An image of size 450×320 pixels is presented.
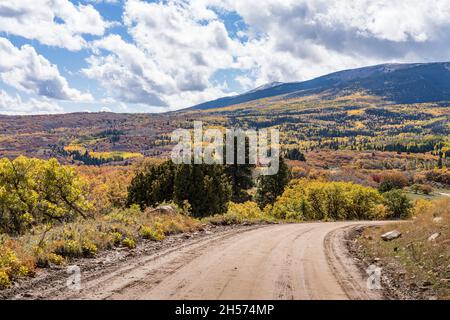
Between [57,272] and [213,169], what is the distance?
3900 centimetres

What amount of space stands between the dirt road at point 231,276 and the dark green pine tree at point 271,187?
56.2 meters

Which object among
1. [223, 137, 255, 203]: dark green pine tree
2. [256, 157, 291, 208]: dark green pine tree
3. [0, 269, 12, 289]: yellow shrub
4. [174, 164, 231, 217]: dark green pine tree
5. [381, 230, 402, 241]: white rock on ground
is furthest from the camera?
[256, 157, 291, 208]: dark green pine tree

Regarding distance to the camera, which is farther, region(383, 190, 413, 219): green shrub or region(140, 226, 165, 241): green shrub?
region(383, 190, 413, 219): green shrub

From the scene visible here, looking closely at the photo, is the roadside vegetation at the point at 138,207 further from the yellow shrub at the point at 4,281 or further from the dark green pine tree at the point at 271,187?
the dark green pine tree at the point at 271,187

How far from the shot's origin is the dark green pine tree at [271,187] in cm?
7375

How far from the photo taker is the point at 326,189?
5669 centimetres

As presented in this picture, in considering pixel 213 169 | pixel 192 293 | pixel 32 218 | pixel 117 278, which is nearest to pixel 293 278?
pixel 192 293

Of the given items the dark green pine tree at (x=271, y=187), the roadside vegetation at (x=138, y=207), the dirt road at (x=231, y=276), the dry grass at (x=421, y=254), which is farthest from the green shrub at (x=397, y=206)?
the dirt road at (x=231, y=276)

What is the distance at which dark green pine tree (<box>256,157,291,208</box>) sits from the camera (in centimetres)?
7375

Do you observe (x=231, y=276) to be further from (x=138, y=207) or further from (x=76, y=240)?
(x=138, y=207)

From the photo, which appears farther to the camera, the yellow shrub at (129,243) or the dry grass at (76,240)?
the yellow shrub at (129,243)

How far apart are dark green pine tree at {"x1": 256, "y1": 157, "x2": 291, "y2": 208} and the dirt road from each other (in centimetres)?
5618

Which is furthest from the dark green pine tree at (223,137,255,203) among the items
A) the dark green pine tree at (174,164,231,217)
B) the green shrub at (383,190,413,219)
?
the green shrub at (383,190,413,219)

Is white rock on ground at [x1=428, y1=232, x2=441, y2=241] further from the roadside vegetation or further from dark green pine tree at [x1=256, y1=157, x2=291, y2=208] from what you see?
dark green pine tree at [x1=256, y1=157, x2=291, y2=208]
